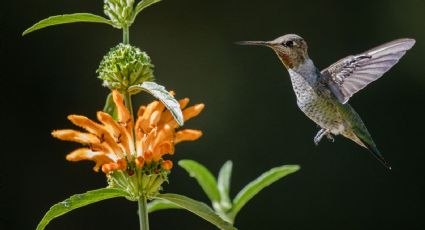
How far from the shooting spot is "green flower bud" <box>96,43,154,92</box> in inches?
51.4

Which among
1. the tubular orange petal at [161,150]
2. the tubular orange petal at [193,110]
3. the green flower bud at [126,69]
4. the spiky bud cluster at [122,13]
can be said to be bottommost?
the tubular orange petal at [161,150]

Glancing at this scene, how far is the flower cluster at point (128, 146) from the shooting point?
1.31 metres

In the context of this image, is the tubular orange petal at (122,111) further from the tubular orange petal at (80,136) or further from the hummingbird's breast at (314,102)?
the hummingbird's breast at (314,102)

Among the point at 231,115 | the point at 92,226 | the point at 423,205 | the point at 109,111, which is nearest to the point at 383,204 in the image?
the point at 423,205

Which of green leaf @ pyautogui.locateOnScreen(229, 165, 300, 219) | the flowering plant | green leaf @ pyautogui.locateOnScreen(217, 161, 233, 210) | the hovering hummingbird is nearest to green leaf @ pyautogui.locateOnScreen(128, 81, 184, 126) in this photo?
the flowering plant

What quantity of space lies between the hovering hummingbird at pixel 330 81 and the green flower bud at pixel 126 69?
1.92 ft

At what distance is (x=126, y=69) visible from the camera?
1.30m

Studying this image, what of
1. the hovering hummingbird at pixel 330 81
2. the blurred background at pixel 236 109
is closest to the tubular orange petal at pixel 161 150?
the hovering hummingbird at pixel 330 81

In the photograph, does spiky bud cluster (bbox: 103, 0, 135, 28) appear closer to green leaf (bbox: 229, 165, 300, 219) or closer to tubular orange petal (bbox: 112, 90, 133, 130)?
tubular orange petal (bbox: 112, 90, 133, 130)

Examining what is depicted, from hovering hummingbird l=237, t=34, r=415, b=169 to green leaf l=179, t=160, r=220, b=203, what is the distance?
0.97 ft

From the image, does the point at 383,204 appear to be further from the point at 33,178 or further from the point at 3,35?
the point at 3,35

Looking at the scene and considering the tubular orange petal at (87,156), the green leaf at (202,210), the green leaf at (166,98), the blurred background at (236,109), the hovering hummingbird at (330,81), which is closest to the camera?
the green leaf at (166,98)

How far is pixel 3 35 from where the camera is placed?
177 inches

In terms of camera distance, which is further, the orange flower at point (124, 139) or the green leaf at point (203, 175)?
the green leaf at point (203, 175)
